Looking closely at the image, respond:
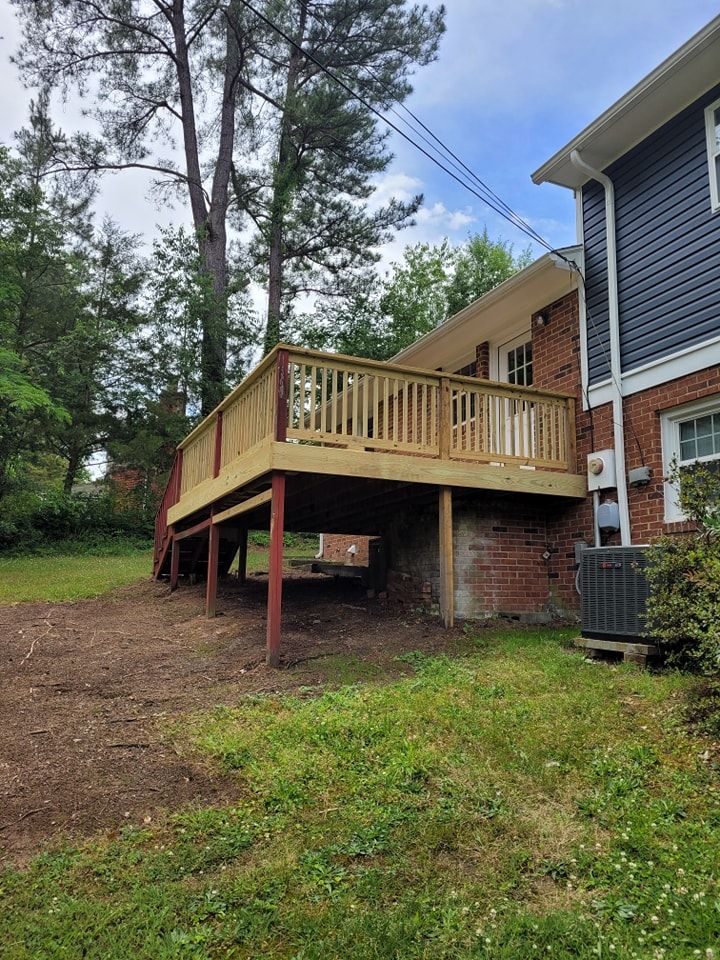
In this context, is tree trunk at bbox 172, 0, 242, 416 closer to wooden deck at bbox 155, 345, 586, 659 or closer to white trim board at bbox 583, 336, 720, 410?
wooden deck at bbox 155, 345, 586, 659

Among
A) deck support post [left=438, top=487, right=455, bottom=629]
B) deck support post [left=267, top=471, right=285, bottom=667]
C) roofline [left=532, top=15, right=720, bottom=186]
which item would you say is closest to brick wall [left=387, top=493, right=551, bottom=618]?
deck support post [left=438, top=487, right=455, bottom=629]

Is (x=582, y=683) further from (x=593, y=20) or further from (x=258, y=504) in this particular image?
(x=593, y=20)

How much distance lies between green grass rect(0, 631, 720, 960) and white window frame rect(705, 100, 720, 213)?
4.88 metres

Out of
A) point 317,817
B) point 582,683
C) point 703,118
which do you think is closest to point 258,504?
point 582,683

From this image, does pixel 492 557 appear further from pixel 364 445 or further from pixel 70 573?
pixel 70 573

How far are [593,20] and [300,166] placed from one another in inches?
455

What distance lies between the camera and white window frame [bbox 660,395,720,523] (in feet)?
21.4

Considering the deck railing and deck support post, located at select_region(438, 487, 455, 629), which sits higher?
the deck railing

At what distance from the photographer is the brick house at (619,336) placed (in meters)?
6.60

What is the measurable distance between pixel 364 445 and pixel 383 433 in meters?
0.59

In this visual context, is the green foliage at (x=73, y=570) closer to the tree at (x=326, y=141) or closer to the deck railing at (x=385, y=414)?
the deck railing at (x=385, y=414)

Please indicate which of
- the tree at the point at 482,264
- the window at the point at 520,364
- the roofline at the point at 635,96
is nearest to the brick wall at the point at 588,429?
the window at the point at 520,364

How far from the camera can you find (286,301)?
2211 centimetres

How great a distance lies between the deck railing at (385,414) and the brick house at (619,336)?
19.7 inches
